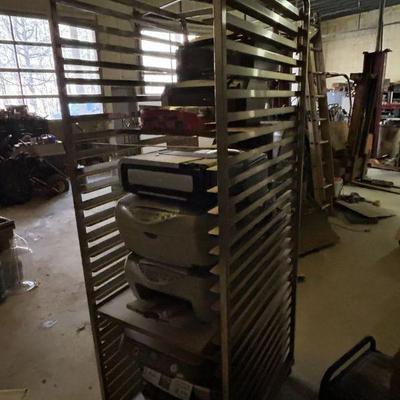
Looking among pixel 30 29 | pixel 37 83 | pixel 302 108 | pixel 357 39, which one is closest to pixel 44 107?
pixel 37 83

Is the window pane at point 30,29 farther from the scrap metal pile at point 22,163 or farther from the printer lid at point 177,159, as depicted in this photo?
the printer lid at point 177,159

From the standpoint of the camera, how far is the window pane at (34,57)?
21.8ft

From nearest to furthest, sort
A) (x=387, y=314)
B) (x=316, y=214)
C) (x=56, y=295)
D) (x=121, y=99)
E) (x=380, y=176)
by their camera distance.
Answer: (x=121, y=99) < (x=387, y=314) < (x=56, y=295) < (x=316, y=214) < (x=380, y=176)

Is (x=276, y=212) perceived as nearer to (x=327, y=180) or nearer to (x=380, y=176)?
(x=327, y=180)

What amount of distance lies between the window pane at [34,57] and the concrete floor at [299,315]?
16.2 feet

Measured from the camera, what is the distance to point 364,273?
2701 millimetres

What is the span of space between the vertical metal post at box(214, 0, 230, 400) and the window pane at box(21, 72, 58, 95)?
6.92 metres

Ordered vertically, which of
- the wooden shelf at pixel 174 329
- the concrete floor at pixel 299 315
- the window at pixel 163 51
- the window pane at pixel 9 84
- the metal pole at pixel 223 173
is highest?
the window pane at pixel 9 84

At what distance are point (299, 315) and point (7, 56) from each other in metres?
7.14

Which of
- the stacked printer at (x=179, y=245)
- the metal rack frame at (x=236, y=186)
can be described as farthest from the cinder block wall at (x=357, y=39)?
the stacked printer at (x=179, y=245)

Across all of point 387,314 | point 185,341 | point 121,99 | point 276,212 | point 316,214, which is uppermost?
point 121,99

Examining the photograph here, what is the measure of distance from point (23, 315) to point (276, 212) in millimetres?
1979

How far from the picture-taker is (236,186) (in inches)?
40.1

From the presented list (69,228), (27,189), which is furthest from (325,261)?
(27,189)
